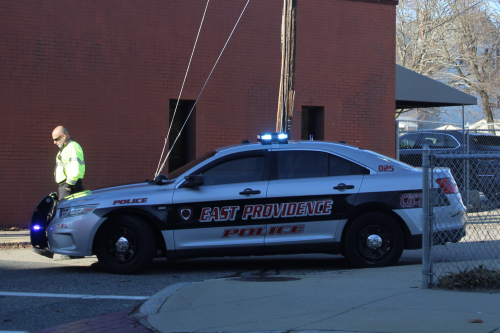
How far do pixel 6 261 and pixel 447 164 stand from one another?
6.35 m

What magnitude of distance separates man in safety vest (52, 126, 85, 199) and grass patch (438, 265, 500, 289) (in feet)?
18.7

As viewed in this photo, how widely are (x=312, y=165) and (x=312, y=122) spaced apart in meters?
6.88

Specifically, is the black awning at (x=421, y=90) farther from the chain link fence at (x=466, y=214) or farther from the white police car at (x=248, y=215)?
the chain link fence at (x=466, y=214)

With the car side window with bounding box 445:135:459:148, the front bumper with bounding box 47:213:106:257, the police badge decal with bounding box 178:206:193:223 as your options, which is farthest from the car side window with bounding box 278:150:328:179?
the car side window with bounding box 445:135:459:148

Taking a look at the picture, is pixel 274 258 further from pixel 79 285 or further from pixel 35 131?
pixel 35 131

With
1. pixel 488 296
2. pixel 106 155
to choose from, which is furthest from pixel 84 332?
pixel 106 155

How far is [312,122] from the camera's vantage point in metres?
14.4

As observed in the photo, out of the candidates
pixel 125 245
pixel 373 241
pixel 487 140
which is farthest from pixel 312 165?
pixel 487 140

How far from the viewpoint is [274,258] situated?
8.93 meters

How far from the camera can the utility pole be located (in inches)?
434

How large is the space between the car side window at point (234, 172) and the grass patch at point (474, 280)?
2725mm

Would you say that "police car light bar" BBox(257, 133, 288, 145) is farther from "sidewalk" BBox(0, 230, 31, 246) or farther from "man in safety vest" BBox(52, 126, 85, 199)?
"sidewalk" BBox(0, 230, 31, 246)

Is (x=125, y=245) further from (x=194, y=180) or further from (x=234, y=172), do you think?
(x=234, y=172)

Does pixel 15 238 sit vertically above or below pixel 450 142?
below
